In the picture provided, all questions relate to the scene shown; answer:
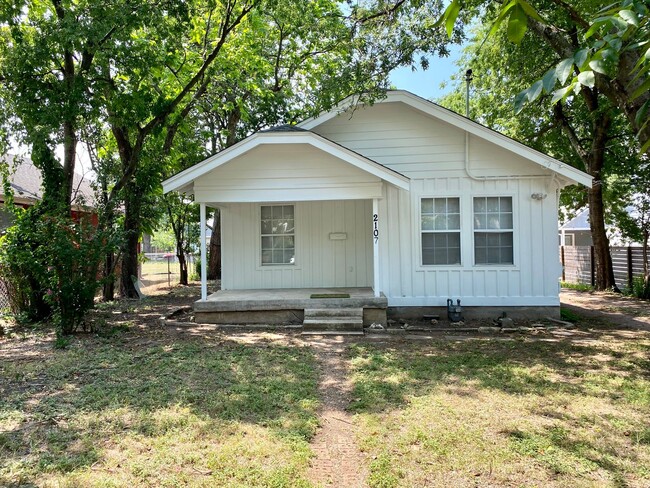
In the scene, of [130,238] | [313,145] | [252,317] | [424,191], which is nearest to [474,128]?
[424,191]

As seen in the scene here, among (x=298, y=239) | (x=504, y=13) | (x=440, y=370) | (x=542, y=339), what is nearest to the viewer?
(x=504, y=13)

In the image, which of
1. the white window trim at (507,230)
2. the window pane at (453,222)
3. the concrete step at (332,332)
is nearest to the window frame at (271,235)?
the concrete step at (332,332)

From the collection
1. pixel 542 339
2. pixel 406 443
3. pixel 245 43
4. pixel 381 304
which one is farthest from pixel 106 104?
pixel 542 339

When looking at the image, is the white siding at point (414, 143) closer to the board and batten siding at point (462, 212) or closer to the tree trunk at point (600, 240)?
the board and batten siding at point (462, 212)

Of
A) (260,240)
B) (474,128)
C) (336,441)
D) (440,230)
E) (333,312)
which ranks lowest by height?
(336,441)

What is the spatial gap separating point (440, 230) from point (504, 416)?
17.7ft

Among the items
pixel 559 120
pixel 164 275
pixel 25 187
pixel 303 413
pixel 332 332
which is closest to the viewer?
pixel 303 413

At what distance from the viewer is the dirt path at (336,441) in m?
2.98

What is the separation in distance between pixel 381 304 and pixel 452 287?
185 cm

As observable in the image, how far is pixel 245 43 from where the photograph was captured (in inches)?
548

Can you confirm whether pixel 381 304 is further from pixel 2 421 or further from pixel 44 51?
pixel 44 51

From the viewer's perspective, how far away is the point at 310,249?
979cm

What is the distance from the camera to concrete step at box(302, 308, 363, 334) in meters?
7.63

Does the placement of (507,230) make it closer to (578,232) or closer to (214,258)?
(214,258)
